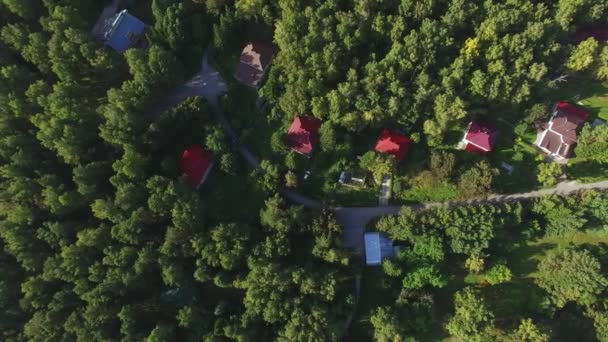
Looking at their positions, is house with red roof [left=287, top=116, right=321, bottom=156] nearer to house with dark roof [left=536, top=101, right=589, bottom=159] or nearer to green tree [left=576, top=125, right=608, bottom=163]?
house with dark roof [left=536, top=101, right=589, bottom=159]

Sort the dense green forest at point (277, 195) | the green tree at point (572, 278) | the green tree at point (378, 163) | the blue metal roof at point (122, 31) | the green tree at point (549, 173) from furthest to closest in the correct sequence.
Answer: the blue metal roof at point (122, 31)
the green tree at point (549, 173)
the green tree at point (378, 163)
the green tree at point (572, 278)
the dense green forest at point (277, 195)

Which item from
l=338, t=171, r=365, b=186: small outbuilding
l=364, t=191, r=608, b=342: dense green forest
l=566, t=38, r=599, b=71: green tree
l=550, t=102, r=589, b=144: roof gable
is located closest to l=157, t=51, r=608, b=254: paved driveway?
l=364, t=191, r=608, b=342: dense green forest

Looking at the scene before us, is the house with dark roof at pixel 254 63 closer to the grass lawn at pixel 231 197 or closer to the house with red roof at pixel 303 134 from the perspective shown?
the house with red roof at pixel 303 134

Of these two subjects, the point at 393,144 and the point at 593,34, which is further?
the point at 593,34

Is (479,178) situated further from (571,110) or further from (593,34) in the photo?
(593,34)

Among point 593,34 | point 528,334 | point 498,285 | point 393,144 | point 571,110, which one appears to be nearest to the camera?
point 528,334

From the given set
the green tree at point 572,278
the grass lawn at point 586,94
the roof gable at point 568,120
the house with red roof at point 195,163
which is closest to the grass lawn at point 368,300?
the green tree at point 572,278

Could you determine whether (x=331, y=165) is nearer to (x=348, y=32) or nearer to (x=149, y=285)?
(x=348, y=32)

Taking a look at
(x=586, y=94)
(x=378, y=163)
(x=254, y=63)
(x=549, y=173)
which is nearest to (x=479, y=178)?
(x=549, y=173)
